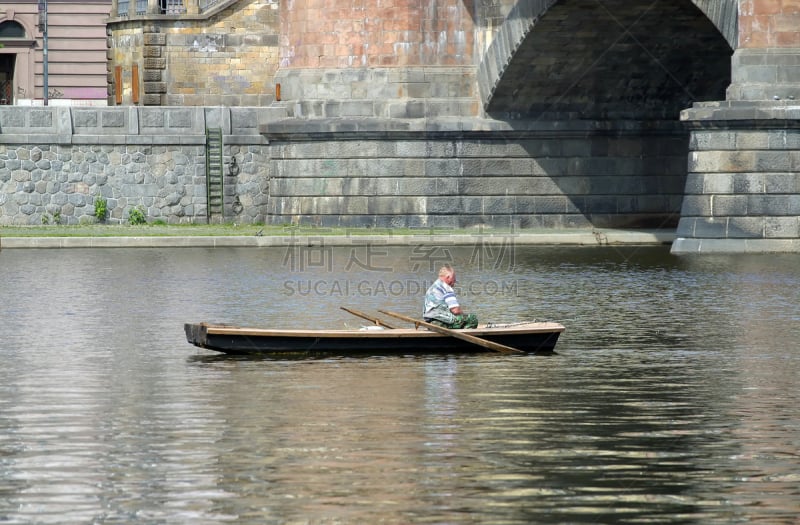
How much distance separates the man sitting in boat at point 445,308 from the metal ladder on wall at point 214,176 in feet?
83.6

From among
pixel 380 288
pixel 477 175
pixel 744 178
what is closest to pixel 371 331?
pixel 380 288

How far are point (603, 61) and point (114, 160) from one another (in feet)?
42.8

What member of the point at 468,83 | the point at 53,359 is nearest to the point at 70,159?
the point at 468,83

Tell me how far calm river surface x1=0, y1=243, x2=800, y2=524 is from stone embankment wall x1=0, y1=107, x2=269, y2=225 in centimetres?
1652

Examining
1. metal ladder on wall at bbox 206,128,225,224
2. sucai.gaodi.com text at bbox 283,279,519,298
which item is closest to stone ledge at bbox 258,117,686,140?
metal ladder on wall at bbox 206,128,225,224

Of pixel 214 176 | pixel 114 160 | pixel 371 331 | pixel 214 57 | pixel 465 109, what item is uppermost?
pixel 214 57

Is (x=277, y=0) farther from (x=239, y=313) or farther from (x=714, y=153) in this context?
(x=239, y=313)

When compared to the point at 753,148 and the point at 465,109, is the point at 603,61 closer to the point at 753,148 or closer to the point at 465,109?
the point at 465,109

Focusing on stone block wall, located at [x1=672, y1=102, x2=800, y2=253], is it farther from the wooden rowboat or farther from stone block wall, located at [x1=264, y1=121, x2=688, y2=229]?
the wooden rowboat

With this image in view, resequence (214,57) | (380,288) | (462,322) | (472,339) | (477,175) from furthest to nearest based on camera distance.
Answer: (214,57) < (477,175) < (380,288) < (462,322) < (472,339)

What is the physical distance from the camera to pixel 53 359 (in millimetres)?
20234

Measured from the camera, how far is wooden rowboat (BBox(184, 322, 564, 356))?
20156 millimetres

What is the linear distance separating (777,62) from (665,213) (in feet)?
35.0

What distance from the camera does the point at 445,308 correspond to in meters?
21.0
